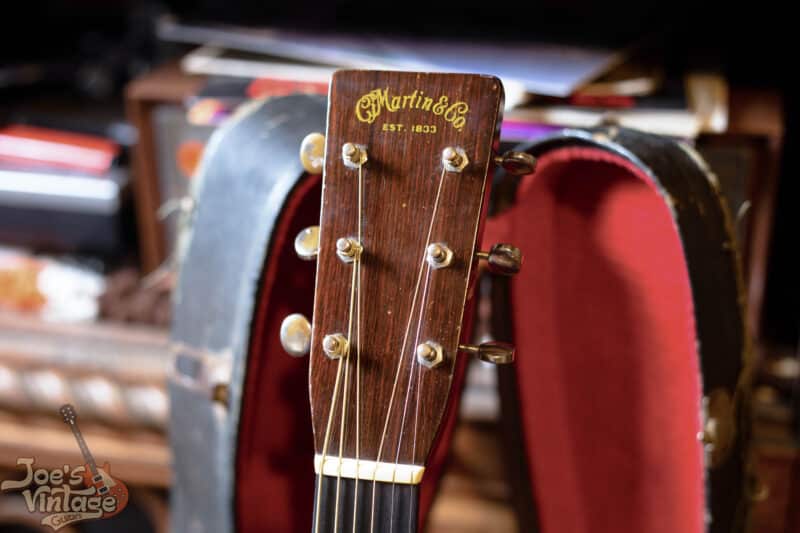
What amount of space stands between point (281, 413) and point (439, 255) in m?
0.26

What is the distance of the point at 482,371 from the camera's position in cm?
88

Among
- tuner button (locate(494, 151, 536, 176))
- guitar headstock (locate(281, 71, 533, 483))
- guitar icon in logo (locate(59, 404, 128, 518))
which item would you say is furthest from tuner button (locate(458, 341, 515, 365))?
guitar icon in logo (locate(59, 404, 128, 518))

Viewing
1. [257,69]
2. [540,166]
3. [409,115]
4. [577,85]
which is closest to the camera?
[409,115]

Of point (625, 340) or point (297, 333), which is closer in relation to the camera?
point (297, 333)

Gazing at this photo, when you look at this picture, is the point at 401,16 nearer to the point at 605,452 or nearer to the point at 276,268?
the point at 276,268

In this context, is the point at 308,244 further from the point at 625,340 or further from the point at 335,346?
the point at 625,340

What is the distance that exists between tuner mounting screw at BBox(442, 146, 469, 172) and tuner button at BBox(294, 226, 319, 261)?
0.09 m

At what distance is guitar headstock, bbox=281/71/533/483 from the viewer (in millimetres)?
500

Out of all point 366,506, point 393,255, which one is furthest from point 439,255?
point 366,506

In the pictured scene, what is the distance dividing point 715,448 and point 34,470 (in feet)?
1.50

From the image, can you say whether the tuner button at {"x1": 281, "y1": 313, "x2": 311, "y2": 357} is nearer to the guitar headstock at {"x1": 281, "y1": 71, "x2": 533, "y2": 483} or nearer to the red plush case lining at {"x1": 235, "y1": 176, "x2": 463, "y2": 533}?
the guitar headstock at {"x1": 281, "y1": 71, "x2": 533, "y2": 483}

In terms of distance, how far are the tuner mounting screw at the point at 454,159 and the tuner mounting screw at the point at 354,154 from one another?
1.9 inches

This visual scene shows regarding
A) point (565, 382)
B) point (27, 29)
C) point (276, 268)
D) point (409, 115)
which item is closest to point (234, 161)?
point (276, 268)

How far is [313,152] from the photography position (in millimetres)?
550
